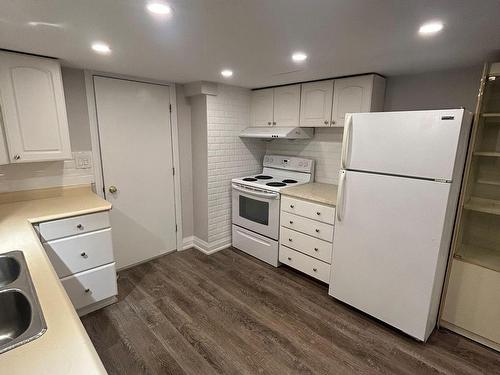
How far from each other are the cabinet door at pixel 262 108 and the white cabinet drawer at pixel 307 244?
1.42 m

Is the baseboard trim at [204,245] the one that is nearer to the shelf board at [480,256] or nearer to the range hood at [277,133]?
the range hood at [277,133]

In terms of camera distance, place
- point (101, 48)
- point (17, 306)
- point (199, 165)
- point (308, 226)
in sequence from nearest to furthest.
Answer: point (17, 306)
point (101, 48)
point (308, 226)
point (199, 165)

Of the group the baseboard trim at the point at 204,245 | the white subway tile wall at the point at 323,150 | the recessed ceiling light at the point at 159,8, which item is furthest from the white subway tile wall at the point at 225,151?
the recessed ceiling light at the point at 159,8

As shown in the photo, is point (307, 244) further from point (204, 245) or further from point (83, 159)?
point (83, 159)

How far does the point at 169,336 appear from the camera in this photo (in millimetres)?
2084

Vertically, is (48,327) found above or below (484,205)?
below

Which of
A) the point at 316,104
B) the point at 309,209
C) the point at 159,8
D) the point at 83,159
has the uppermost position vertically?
the point at 159,8

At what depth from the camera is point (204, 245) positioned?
349 cm

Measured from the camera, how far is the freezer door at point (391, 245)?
185cm

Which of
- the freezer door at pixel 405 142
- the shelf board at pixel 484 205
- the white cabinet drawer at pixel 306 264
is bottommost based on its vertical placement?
the white cabinet drawer at pixel 306 264

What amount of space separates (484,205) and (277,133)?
1982 mm

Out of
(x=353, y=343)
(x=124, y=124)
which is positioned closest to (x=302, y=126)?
(x=124, y=124)

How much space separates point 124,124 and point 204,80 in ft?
3.21

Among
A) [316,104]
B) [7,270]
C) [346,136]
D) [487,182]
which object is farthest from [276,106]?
[7,270]
